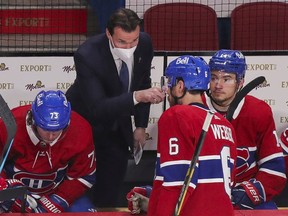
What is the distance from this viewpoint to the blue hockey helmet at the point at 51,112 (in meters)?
3.30

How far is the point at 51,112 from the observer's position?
3.30 m

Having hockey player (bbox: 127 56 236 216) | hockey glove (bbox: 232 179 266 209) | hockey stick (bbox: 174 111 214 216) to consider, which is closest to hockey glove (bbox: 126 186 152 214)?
hockey player (bbox: 127 56 236 216)

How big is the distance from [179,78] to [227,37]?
277 cm

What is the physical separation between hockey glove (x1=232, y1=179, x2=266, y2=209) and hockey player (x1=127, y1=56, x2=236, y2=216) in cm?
91

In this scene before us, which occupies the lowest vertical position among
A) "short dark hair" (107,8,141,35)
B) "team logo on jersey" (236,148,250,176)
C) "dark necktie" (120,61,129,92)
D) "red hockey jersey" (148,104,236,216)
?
"team logo on jersey" (236,148,250,176)

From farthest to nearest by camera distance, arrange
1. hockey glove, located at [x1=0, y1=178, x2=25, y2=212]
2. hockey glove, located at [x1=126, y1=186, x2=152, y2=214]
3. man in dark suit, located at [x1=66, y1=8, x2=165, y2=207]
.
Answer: man in dark suit, located at [x1=66, y1=8, x2=165, y2=207]
hockey glove, located at [x1=0, y1=178, x2=25, y2=212]
hockey glove, located at [x1=126, y1=186, x2=152, y2=214]

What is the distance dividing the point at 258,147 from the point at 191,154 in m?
1.30

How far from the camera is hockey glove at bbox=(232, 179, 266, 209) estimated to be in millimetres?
3572

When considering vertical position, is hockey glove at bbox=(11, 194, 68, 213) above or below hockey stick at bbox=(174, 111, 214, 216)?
below

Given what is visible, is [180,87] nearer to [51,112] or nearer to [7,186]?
[51,112]

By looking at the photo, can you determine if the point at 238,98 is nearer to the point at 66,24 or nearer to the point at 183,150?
the point at 183,150

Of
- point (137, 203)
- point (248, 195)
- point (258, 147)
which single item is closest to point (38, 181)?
point (137, 203)

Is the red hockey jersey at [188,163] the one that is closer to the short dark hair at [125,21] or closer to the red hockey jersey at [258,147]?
the short dark hair at [125,21]

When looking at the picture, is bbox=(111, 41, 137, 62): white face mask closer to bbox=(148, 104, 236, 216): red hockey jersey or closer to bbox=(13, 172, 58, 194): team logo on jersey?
bbox=(13, 172, 58, 194): team logo on jersey
